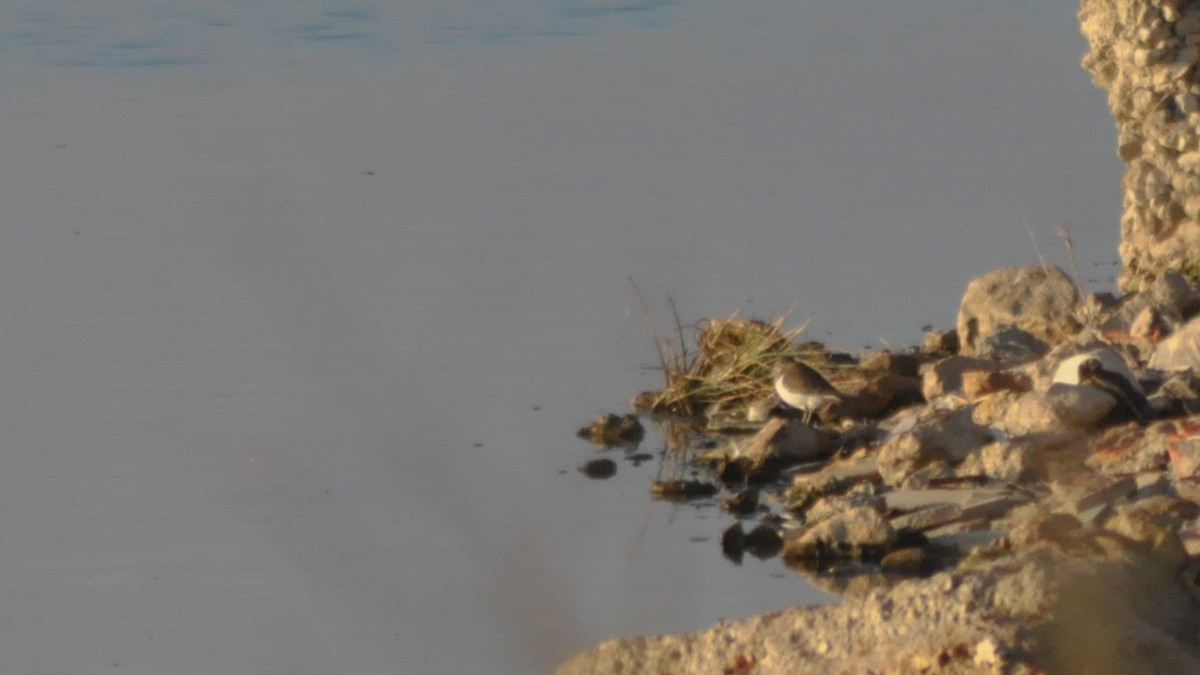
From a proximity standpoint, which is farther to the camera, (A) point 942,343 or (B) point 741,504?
(A) point 942,343

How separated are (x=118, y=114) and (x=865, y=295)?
4.98 m

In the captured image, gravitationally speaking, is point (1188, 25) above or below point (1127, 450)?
above

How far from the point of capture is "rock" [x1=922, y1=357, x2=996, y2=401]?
7.57m

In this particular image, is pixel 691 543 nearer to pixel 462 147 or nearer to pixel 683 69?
pixel 462 147

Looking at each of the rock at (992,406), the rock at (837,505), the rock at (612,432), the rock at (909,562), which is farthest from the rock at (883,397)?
the rock at (909,562)

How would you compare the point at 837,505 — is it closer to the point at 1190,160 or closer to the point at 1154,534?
the point at 1154,534

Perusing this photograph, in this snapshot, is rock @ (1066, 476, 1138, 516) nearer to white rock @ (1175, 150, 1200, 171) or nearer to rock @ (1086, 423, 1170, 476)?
rock @ (1086, 423, 1170, 476)

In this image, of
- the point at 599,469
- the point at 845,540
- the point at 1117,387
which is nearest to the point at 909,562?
the point at 845,540

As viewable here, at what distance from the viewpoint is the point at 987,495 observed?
6445 mm

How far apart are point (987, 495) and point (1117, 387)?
0.67 metres

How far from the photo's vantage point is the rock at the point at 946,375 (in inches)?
298

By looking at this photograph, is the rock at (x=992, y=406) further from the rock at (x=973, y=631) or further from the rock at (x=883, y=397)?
the rock at (x=973, y=631)

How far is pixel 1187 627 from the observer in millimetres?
4191

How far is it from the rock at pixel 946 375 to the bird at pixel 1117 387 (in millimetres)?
630
